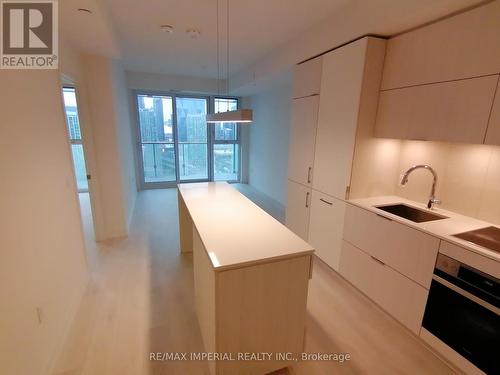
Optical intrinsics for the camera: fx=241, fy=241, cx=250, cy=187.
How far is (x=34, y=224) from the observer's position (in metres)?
1.60

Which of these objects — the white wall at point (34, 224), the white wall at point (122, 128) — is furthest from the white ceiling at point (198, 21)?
the white wall at point (34, 224)

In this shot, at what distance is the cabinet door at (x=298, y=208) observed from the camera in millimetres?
3275

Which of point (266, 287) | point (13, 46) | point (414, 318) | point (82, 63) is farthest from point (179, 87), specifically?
point (414, 318)

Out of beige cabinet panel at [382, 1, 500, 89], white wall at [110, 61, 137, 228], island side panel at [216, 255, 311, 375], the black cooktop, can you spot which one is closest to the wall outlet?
island side panel at [216, 255, 311, 375]

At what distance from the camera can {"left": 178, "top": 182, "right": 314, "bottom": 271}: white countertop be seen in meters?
1.44

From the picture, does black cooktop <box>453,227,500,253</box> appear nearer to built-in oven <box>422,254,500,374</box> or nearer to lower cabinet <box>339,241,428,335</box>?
built-in oven <box>422,254,500,374</box>

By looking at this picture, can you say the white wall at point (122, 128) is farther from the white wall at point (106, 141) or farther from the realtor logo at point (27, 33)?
the realtor logo at point (27, 33)

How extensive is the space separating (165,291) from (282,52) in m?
3.44

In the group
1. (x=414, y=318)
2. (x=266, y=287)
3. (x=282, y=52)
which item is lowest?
(x=414, y=318)

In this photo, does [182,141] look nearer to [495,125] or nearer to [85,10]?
[85,10]

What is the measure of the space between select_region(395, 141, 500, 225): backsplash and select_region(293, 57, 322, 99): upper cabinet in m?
1.21

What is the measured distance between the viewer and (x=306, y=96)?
10.1 ft

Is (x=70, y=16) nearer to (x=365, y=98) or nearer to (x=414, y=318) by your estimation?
(x=365, y=98)

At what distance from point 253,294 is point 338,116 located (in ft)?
6.68
